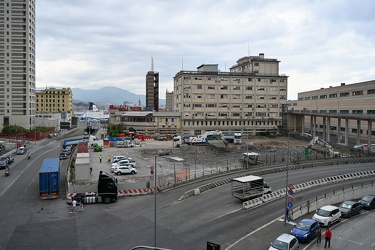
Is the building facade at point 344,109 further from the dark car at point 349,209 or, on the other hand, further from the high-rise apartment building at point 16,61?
the high-rise apartment building at point 16,61

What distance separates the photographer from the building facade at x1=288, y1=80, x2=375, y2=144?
73375 millimetres

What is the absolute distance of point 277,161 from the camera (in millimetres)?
56750

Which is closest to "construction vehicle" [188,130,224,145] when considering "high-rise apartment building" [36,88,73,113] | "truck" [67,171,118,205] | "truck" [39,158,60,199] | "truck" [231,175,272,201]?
"truck" [231,175,272,201]

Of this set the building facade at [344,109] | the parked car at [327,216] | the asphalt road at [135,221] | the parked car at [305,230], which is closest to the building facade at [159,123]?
the building facade at [344,109]

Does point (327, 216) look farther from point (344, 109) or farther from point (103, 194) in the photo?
point (344, 109)

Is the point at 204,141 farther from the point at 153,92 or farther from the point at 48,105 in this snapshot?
the point at 48,105

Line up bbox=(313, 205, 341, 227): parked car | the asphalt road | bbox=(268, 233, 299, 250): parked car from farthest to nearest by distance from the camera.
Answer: bbox=(313, 205, 341, 227): parked car < the asphalt road < bbox=(268, 233, 299, 250): parked car

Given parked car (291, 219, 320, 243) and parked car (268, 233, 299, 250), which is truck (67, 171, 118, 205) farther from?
parked car (268, 233, 299, 250)

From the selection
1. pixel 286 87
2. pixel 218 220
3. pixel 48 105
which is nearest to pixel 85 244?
pixel 218 220

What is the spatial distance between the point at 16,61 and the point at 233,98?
6348cm

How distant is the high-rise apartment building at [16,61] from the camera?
9494cm

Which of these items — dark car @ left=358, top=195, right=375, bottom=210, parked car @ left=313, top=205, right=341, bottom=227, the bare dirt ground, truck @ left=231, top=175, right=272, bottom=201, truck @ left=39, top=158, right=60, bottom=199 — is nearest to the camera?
parked car @ left=313, top=205, right=341, bottom=227

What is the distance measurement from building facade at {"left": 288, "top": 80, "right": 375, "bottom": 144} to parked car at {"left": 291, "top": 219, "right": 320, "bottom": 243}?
153 feet

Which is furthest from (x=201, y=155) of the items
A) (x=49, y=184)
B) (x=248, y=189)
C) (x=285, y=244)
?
(x=285, y=244)
